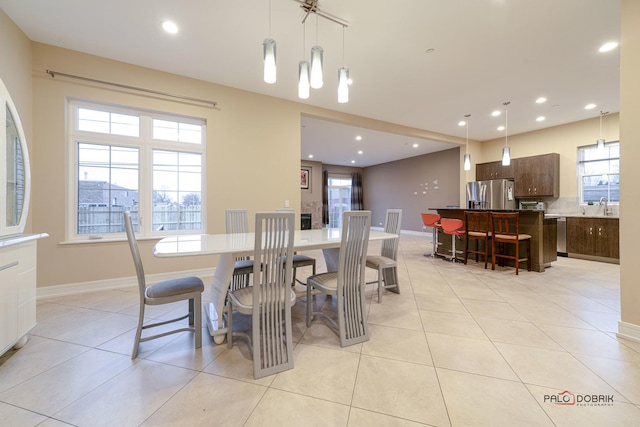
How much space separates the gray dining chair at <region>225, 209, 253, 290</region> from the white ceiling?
1970 millimetres

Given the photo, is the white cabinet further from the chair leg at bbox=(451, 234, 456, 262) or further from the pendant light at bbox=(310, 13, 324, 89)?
the chair leg at bbox=(451, 234, 456, 262)

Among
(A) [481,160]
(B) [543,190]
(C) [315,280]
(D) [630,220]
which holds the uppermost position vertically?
(A) [481,160]

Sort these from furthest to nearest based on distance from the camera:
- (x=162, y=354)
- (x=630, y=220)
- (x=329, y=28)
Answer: (x=329, y=28), (x=630, y=220), (x=162, y=354)

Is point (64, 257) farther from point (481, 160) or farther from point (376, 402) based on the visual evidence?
point (481, 160)

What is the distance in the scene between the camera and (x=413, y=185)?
9352mm

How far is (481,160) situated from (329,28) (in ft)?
21.1

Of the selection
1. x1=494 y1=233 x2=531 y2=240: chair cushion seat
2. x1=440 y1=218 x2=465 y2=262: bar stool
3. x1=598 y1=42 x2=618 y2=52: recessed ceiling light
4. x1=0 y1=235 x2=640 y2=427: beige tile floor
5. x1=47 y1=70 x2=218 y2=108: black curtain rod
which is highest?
x1=598 y1=42 x2=618 y2=52: recessed ceiling light

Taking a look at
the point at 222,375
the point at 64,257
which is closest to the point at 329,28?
the point at 222,375

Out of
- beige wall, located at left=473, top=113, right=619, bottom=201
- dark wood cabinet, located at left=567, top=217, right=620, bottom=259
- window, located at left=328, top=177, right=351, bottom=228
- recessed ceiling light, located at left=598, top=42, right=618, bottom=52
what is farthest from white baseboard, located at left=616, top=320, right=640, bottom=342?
window, located at left=328, top=177, right=351, bottom=228

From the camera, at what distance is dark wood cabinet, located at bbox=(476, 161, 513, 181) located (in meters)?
Result: 6.43

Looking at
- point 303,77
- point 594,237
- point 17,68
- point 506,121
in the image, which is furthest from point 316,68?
point 594,237

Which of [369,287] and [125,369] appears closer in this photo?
[125,369]

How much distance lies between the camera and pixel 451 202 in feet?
26.6

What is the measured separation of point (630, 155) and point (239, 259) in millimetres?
3759
